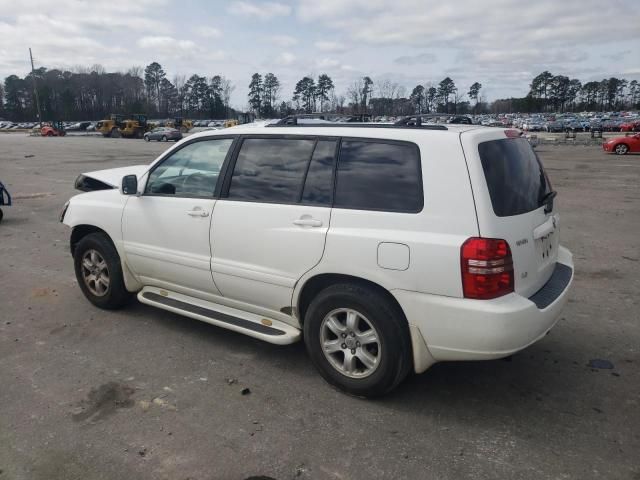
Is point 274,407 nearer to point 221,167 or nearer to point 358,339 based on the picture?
point 358,339

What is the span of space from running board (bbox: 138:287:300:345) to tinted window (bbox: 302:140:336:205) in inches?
38.0

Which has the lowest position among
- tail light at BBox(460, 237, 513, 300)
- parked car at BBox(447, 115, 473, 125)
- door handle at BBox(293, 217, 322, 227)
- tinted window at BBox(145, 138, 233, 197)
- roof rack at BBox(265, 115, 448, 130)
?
tail light at BBox(460, 237, 513, 300)

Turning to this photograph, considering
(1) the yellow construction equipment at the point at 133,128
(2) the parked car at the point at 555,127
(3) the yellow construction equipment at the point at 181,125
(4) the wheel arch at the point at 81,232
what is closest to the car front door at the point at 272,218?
(4) the wheel arch at the point at 81,232

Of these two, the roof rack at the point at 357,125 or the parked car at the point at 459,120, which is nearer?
the roof rack at the point at 357,125

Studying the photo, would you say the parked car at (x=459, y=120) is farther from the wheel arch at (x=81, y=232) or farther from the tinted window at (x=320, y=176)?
the wheel arch at (x=81, y=232)

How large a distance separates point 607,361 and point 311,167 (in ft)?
9.03

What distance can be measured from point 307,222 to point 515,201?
1.34 metres

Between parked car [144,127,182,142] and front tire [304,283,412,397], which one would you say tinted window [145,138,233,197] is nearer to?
front tire [304,283,412,397]

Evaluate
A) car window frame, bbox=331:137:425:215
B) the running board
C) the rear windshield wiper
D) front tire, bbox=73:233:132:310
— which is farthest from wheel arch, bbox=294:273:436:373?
front tire, bbox=73:233:132:310

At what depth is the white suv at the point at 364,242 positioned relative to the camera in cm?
303

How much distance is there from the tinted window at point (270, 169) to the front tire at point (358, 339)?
0.80m

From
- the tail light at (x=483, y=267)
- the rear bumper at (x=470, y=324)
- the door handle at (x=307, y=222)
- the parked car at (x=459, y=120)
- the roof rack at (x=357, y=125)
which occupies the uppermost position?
the parked car at (x=459, y=120)

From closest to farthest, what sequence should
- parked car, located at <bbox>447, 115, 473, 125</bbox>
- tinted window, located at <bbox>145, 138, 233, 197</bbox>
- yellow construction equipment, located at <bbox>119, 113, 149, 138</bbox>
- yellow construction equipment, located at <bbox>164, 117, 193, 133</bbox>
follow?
tinted window, located at <bbox>145, 138, 233, 197</bbox> < parked car, located at <bbox>447, 115, 473, 125</bbox> < yellow construction equipment, located at <bbox>119, 113, 149, 138</bbox> < yellow construction equipment, located at <bbox>164, 117, 193, 133</bbox>

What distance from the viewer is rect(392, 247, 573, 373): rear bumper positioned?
2959mm
